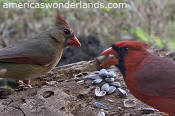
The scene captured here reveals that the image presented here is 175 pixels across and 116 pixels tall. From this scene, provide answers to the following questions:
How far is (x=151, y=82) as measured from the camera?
2340 mm

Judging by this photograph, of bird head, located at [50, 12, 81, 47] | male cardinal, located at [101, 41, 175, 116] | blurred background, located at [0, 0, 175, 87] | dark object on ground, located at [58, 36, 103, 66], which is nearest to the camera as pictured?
male cardinal, located at [101, 41, 175, 116]

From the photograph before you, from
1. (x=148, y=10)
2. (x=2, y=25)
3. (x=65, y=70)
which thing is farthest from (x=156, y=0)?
(x=65, y=70)

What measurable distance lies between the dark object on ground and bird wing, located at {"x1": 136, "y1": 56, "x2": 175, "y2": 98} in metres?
1.91

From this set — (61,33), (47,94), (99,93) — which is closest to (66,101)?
(47,94)

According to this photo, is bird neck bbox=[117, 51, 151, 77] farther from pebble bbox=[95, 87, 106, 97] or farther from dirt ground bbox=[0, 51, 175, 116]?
pebble bbox=[95, 87, 106, 97]

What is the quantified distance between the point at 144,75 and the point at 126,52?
0.21 m

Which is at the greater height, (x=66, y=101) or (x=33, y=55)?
(x=33, y=55)

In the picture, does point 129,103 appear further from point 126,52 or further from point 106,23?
point 106,23

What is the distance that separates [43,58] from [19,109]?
2.53ft

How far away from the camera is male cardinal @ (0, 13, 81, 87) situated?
9.66 feet

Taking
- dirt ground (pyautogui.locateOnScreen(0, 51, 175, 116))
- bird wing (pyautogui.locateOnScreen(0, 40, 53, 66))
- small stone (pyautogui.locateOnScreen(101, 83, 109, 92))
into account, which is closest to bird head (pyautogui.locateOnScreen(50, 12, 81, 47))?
bird wing (pyautogui.locateOnScreen(0, 40, 53, 66))

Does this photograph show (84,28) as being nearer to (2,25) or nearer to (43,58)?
(2,25)

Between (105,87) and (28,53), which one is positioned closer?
(105,87)

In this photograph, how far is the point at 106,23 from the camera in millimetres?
6648
